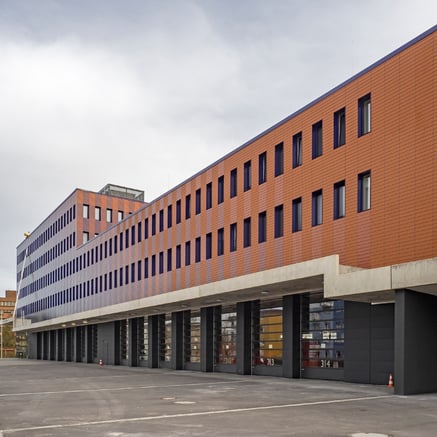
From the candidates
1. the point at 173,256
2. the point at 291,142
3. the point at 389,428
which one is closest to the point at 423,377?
the point at 389,428

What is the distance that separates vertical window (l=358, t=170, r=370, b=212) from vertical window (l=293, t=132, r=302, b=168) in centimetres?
524

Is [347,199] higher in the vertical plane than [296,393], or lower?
higher

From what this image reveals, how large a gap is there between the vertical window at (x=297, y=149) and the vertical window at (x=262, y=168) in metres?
2.99

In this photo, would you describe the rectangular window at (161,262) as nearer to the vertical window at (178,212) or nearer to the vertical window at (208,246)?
the vertical window at (178,212)

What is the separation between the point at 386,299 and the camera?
26.2 m

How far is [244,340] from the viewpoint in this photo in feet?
121

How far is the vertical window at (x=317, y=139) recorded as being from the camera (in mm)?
31434

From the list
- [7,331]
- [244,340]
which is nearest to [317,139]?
[244,340]

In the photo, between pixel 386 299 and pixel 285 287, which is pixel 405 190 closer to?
pixel 386 299

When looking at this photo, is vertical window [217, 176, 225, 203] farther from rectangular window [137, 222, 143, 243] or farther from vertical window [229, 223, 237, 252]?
rectangular window [137, 222, 143, 243]

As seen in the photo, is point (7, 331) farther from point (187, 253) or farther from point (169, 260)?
point (187, 253)

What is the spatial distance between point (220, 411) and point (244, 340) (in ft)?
60.8

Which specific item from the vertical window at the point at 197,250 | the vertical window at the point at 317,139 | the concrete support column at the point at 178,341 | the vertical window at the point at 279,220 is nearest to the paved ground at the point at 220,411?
the vertical window at the point at 279,220

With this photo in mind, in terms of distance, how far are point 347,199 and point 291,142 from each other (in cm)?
592
